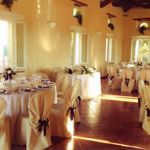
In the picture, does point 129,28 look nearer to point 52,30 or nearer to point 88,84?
point 52,30

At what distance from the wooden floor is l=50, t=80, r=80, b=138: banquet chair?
14cm

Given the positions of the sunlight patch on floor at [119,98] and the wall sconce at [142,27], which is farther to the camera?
the wall sconce at [142,27]

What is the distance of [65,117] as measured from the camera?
13.0ft

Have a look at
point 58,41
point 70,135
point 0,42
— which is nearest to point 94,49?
point 58,41

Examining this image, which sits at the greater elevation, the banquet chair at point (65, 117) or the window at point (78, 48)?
Answer: the window at point (78, 48)

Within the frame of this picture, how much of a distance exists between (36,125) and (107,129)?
64.1 inches

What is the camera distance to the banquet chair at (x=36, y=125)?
11.0ft

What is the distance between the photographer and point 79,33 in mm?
9992

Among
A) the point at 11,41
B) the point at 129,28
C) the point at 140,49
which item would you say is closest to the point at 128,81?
the point at 11,41

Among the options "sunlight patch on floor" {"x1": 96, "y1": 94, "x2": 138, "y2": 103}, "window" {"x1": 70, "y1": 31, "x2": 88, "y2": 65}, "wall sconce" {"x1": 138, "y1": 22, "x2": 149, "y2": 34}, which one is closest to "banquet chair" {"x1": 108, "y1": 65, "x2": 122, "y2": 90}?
"sunlight patch on floor" {"x1": 96, "y1": 94, "x2": 138, "y2": 103}

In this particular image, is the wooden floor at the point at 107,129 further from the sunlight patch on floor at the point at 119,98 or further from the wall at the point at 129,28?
the wall at the point at 129,28

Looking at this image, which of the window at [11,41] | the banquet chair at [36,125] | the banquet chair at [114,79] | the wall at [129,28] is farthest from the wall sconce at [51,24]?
the wall at [129,28]

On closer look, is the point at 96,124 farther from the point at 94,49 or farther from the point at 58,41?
the point at 94,49

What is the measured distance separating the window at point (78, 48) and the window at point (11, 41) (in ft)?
10.4
